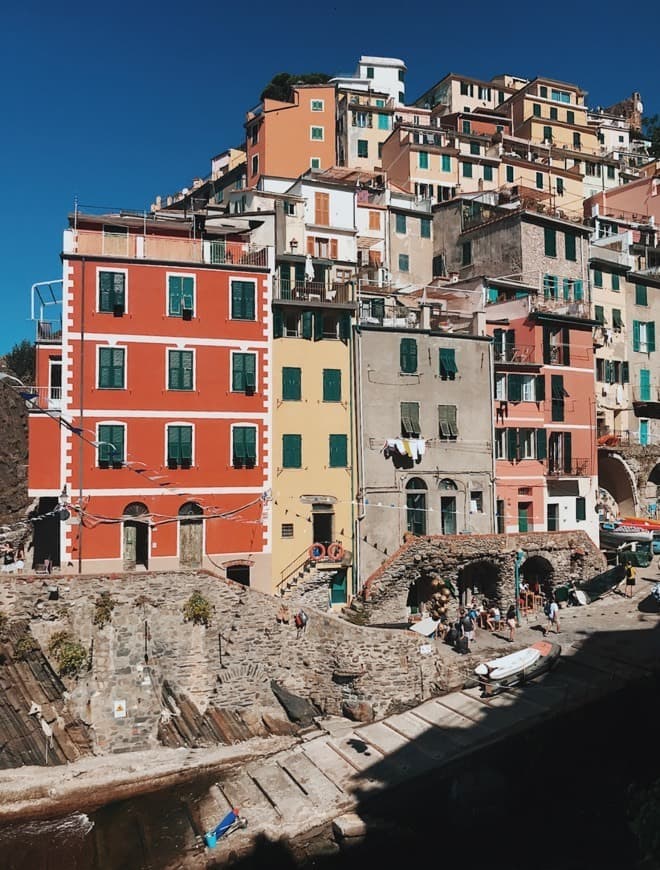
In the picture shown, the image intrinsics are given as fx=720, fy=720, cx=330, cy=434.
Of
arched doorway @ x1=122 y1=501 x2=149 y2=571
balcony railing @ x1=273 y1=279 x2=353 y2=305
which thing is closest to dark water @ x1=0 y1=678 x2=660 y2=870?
→ arched doorway @ x1=122 y1=501 x2=149 y2=571

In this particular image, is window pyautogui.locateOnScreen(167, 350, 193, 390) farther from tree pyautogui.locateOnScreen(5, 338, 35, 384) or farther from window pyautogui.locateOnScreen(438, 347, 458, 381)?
tree pyautogui.locateOnScreen(5, 338, 35, 384)

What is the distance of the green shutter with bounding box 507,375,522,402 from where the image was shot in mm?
46438

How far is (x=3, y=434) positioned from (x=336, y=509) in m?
35.5

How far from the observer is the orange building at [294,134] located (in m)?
74.4

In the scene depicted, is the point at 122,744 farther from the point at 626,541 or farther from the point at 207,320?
the point at 626,541

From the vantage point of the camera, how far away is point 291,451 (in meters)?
39.3

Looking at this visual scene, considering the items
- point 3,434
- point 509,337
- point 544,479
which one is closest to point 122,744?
point 544,479

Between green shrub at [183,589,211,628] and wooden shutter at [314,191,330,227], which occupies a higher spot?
wooden shutter at [314,191,330,227]

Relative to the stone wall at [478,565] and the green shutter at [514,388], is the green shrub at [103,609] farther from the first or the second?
the green shutter at [514,388]

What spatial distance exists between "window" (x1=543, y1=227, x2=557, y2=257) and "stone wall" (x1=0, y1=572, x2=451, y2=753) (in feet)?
109

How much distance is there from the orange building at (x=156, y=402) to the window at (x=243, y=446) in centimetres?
6

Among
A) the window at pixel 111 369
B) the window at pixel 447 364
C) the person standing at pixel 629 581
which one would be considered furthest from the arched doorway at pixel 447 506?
the window at pixel 111 369

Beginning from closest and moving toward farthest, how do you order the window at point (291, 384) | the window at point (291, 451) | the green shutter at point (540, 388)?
the window at point (291, 451)
the window at point (291, 384)
the green shutter at point (540, 388)

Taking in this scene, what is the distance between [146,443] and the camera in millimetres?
36125
